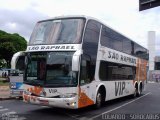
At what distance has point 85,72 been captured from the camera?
13641 mm

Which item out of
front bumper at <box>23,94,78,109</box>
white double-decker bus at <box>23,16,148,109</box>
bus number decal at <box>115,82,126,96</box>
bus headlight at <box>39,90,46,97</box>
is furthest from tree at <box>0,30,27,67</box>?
front bumper at <box>23,94,78,109</box>

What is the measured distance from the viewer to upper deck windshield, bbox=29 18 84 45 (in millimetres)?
13477

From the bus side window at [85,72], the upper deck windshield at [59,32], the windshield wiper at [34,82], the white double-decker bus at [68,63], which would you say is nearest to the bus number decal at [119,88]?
the white double-decker bus at [68,63]

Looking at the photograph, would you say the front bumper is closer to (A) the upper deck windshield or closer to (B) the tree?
(A) the upper deck windshield

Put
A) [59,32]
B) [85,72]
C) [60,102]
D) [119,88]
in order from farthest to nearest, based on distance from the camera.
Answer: [119,88] → [59,32] → [85,72] → [60,102]

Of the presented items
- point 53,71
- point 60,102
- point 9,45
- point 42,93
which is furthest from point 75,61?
point 9,45

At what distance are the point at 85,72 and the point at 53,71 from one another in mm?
1443

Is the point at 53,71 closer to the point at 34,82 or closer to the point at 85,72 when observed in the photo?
the point at 34,82

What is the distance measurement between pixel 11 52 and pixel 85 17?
125 feet

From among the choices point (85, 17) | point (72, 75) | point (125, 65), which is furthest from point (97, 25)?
point (125, 65)

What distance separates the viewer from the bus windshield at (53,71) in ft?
42.0

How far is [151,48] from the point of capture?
3716 inches

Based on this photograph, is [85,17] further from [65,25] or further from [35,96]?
[35,96]

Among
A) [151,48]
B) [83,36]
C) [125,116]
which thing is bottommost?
[125,116]
